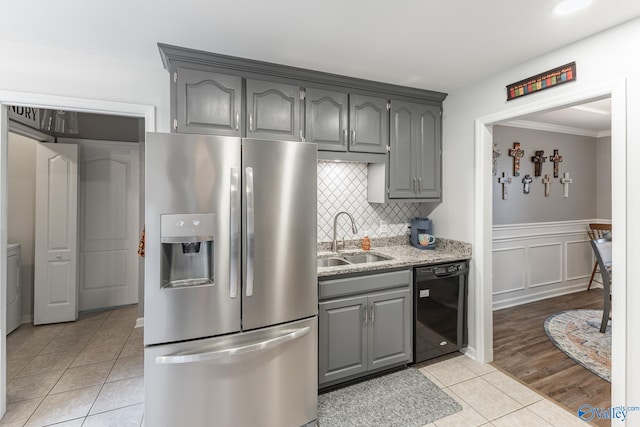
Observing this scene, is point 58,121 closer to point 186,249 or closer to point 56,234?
point 56,234

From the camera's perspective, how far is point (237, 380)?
1711 millimetres

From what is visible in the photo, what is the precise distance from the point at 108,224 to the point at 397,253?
370 cm

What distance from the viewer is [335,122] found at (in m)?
2.56

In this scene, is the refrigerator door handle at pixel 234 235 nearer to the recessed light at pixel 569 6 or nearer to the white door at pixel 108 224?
the recessed light at pixel 569 6

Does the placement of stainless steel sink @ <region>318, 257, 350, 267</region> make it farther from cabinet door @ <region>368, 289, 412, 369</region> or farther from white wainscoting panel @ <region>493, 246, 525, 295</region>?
white wainscoting panel @ <region>493, 246, 525, 295</region>

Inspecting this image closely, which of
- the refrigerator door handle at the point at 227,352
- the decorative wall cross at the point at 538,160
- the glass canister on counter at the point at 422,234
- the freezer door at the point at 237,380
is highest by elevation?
the decorative wall cross at the point at 538,160

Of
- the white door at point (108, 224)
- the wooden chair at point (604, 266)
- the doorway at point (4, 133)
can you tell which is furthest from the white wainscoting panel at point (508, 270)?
the white door at point (108, 224)

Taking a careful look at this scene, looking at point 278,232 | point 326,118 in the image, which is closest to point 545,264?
point 326,118

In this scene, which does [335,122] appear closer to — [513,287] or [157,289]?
[157,289]

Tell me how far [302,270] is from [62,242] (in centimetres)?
333

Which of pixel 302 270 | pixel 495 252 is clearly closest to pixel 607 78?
pixel 302 270

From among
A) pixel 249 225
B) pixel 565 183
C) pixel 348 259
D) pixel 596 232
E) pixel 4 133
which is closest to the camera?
pixel 249 225

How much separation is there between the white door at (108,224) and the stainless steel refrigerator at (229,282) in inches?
112

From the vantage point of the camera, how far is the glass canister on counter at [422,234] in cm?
301
